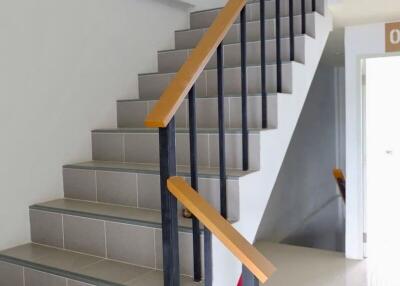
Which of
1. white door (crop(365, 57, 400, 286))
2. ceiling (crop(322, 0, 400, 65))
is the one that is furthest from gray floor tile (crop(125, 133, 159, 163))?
white door (crop(365, 57, 400, 286))

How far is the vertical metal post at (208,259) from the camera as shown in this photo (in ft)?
4.95

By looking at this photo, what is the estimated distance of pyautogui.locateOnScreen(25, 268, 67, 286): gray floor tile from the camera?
184cm

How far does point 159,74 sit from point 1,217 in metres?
1.48

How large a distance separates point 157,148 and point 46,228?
765mm

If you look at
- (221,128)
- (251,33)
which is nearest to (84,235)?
(221,128)

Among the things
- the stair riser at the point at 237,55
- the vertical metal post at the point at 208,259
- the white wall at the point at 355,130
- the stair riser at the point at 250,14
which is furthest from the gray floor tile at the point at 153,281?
the white wall at the point at 355,130

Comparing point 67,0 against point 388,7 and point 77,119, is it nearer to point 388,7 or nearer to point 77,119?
point 77,119

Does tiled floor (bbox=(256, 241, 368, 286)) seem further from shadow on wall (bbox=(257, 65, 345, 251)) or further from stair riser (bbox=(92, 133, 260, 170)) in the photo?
stair riser (bbox=(92, 133, 260, 170))

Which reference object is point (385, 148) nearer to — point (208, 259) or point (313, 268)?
point (313, 268)

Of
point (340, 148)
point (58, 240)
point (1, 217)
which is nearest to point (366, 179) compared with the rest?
point (58, 240)

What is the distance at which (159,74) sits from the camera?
120 inches

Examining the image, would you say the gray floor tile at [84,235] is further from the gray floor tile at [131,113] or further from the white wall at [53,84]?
the gray floor tile at [131,113]

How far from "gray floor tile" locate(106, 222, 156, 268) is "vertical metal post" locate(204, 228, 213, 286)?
38cm

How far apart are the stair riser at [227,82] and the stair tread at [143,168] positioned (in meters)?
0.70
